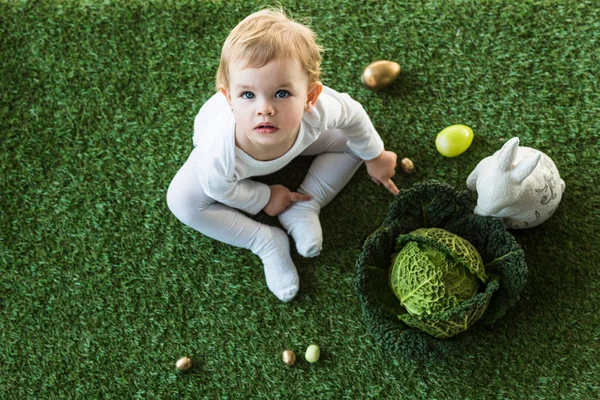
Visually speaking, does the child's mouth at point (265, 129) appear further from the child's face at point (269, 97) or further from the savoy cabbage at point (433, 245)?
the savoy cabbage at point (433, 245)

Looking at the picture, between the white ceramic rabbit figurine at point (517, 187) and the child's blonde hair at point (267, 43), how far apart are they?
0.48m

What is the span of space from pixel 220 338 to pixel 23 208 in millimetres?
686

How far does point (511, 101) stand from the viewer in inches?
58.6

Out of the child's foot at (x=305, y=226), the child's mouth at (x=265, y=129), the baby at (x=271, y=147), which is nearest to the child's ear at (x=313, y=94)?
the baby at (x=271, y=147)

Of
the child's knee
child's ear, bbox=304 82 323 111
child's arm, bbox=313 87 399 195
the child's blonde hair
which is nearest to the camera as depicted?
the child's blonde hair

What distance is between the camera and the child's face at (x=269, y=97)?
39.8 inches

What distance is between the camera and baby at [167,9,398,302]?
102 cm

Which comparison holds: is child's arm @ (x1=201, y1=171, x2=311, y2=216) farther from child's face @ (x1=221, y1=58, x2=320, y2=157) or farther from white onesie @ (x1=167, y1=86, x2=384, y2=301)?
child's face @ (x1=221, y1=58, x2=320, y2=157)

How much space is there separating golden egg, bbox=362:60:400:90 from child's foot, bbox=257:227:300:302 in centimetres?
51

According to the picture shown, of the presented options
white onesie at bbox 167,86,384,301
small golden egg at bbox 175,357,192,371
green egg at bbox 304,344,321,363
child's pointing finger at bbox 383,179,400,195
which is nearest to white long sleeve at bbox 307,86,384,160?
white onesie at bbox 167,86,384,301

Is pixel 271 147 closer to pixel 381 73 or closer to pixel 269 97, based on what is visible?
pixel 269 97

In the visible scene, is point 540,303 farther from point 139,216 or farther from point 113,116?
point 113,116

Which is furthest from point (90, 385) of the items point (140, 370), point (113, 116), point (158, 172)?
point (113, 116)

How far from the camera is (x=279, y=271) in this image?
4.63 ft
